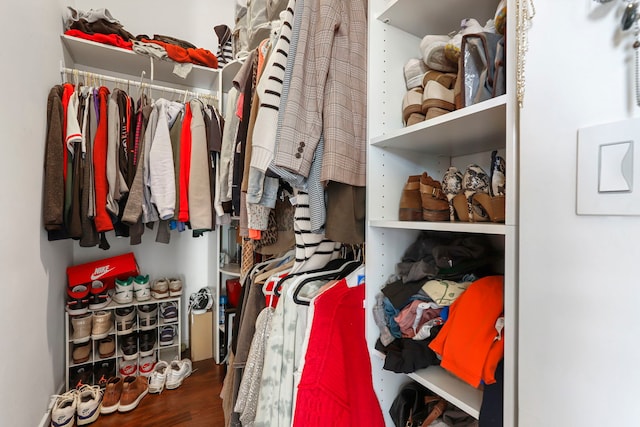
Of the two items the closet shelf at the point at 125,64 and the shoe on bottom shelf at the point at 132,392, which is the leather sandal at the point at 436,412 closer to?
the shoe on bottom shelf at the point at 132,392

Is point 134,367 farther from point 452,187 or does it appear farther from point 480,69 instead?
point 480,69

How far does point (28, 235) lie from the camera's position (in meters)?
1.22

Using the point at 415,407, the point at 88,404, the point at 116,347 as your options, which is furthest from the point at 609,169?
the point at 116,347

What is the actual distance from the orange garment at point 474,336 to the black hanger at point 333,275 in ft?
1.25

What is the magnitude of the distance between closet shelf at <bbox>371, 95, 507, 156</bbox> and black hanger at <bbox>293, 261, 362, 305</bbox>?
1.38 ft

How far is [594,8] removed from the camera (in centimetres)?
38

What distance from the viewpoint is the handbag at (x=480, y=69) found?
520 millimetres

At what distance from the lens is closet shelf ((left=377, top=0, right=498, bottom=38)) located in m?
0.68

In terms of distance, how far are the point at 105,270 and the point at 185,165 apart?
84 centimetres

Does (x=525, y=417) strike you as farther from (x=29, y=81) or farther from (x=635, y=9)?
(x=29, y=81)

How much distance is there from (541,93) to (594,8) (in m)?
0.11

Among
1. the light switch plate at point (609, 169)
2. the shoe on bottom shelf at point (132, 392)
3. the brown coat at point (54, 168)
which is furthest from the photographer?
the shoe on bottom shelf at point (132, 392)

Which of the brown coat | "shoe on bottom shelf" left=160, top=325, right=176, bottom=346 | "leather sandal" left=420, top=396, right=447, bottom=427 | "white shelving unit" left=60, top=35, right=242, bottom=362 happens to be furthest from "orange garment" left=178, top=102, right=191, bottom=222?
"leather sandal" left=420, top=396, right=447, bottom=427

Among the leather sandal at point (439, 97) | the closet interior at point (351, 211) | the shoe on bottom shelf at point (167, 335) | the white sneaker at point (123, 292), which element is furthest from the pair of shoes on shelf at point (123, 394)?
the leather sandal at point (439, 97)
